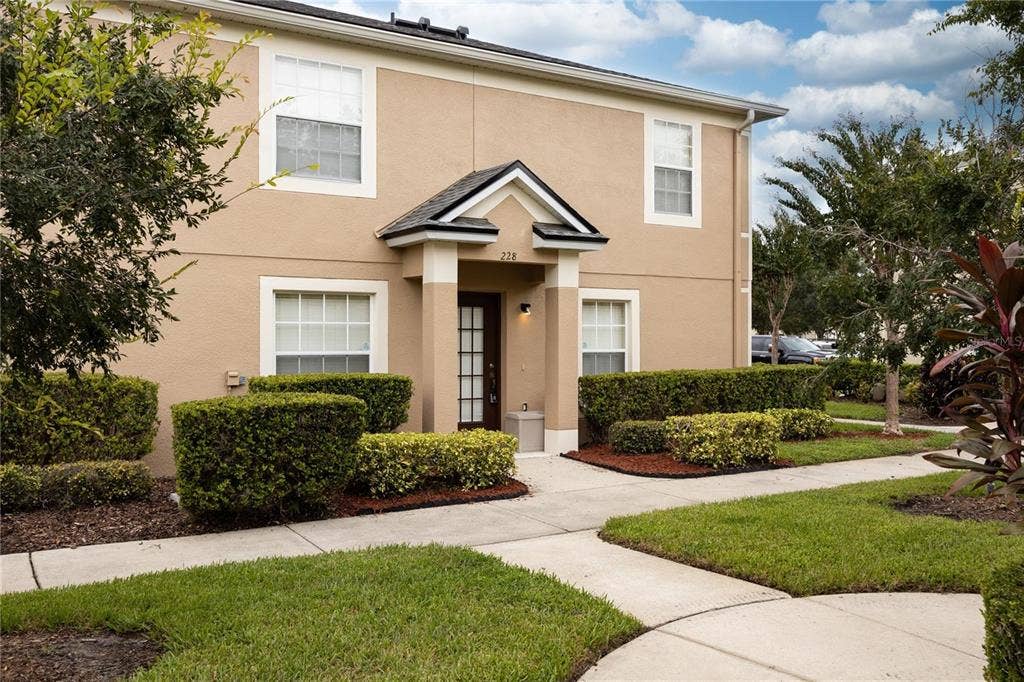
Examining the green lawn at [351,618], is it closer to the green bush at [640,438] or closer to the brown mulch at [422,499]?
the brown mulch at [422,499]

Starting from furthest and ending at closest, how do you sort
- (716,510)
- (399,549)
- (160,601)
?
(716,510), (399,549), (160,601)

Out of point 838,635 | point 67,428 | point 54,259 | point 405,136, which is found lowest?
point 838,635

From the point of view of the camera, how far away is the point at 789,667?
4.48 metres

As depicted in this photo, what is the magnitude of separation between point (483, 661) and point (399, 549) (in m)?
2.51

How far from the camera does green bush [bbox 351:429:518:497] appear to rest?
901 cm

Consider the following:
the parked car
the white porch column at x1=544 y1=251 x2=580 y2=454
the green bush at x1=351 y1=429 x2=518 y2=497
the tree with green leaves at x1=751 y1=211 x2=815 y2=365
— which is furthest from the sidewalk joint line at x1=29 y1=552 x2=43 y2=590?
the parked car

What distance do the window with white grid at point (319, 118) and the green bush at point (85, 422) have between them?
3.63 meters

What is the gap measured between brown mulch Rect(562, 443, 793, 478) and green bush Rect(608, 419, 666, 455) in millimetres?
136

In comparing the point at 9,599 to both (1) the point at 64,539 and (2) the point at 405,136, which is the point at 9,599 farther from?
(2) the point at 405,136

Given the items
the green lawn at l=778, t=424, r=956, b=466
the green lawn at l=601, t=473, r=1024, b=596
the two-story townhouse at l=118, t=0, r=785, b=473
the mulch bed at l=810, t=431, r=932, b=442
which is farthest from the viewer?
the mulch bed at l=810, t=431, r=932, b=442

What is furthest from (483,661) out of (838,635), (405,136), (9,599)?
(405,136)

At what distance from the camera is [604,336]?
14039mm

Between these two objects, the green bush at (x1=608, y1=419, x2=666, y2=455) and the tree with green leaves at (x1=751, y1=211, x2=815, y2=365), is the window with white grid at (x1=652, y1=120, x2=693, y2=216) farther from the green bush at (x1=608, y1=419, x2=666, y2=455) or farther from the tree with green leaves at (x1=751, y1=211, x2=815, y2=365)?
the tree with green leaves at (x1=751, y1=211, x2=815, y2=365)

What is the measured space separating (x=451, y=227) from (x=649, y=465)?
166 inches
